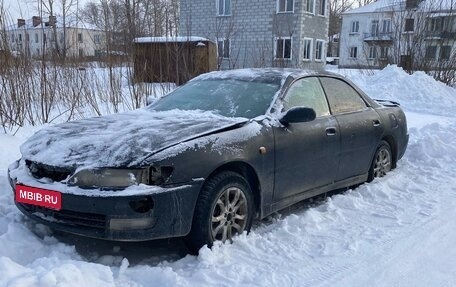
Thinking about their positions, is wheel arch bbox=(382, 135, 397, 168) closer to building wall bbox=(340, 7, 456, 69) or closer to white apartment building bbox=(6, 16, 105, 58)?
white apartment building bbox=(6, 16, 105, 58)

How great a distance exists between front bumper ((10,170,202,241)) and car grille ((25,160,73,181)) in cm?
19

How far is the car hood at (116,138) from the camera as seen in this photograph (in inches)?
127

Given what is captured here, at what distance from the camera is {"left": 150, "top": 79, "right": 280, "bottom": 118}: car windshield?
421cm

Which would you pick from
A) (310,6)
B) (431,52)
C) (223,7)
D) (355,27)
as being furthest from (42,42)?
(355,27)

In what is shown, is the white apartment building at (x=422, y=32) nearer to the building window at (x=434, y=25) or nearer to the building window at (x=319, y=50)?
the building window at (x=434, y=25)

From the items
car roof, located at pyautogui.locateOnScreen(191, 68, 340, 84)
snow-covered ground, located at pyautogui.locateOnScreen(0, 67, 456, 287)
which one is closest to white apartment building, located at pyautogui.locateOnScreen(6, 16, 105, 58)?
snow-covered ground, located at pyautogui.locateOnScreen(0, 67, 456, 287)

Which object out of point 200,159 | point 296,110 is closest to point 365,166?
point 296,110

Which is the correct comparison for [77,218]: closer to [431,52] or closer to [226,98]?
[226,98]

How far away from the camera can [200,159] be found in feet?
11.0

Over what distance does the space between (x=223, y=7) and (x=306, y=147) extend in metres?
28.2

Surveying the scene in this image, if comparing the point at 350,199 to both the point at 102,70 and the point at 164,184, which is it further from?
the point at 102,70

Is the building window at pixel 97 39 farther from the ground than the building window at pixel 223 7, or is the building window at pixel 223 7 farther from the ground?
the building window at pixel 223 7

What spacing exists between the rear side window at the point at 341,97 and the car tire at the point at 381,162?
65 centimetres

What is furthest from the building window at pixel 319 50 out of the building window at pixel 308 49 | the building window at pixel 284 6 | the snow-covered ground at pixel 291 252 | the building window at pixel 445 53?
the snow-covered ground at pixel 291 252
